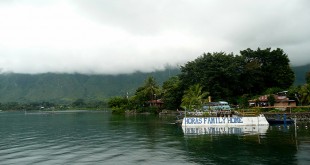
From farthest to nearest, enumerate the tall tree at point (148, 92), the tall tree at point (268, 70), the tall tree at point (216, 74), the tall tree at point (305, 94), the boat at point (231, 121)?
the tall tree at point (148, 92)
the tall tree at point (268, 70)
the tall tree at point (216, 74)
the tall tree at point (305, 94)
the boat at point (231, 121)

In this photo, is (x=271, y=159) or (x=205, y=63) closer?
(x=271, y=159)

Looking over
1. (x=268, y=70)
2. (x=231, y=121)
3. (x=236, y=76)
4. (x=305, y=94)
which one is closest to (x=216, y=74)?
(x=236, y=76)

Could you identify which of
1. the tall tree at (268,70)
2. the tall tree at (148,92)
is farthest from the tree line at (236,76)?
the tall tree at (148,92)

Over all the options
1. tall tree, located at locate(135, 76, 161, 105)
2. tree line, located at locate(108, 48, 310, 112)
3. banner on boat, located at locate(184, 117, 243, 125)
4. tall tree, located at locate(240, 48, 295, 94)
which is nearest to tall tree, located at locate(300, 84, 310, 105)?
tree line, located at locate(108, 48, 310, 112)

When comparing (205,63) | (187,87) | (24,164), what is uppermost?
(205,63)

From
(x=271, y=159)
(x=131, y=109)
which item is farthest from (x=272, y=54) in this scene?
(x=271, y=159)

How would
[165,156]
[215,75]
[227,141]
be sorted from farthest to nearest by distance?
[215,75]
[227,141]
[165,156]

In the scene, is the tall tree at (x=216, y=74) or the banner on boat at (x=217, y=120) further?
the tall tree at (x=216, y=74)

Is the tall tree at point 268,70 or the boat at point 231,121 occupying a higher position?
the tall tree at point 268,70

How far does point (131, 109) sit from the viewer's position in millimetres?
140250

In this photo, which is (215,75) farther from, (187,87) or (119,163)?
(119,163)

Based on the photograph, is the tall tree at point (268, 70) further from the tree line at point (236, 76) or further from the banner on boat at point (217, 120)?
the banner on boat at point (217, 120)

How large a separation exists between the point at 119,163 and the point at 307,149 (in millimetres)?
18894

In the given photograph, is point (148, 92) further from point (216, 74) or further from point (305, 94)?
point (305, 94)
